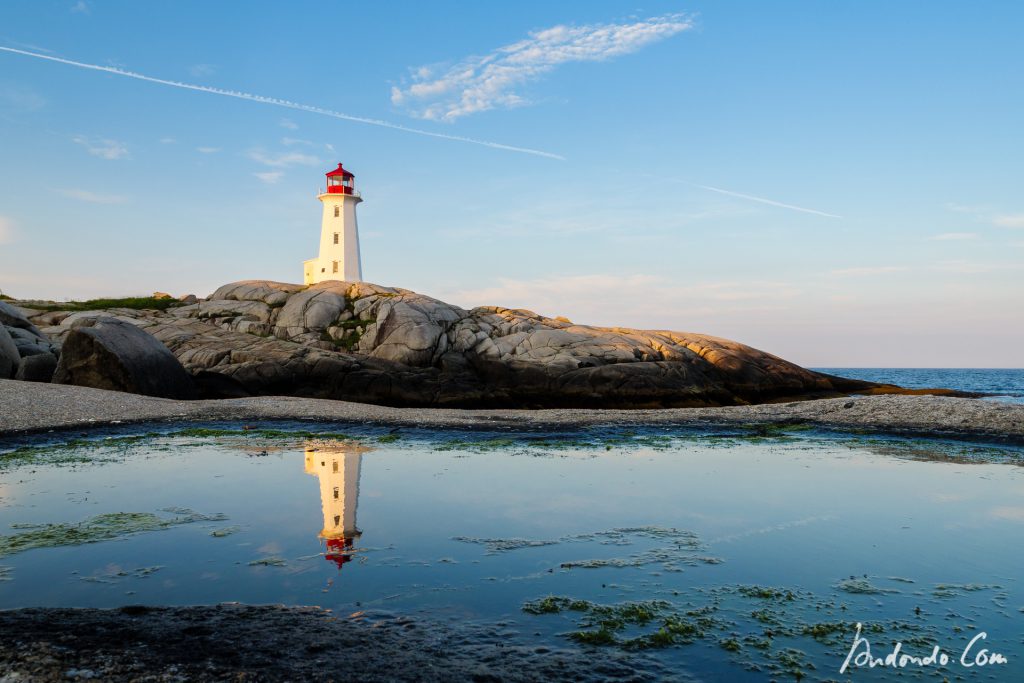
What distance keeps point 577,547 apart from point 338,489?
5.74 meters

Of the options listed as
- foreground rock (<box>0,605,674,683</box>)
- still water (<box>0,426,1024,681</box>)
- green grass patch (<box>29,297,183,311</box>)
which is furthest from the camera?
green grass patch (<box>29,297,183,311</box>)

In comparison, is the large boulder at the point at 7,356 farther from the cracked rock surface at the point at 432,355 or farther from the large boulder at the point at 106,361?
the cracked rock surface at the point at 432,355

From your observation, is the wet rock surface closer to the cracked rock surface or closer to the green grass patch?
the cracked rock surface

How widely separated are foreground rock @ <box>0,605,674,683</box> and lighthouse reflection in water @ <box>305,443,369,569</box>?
2.05 meters

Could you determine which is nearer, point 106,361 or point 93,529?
point 93,529

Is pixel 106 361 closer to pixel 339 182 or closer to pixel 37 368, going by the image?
pixel 37 368

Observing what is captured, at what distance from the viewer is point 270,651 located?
5938 mm

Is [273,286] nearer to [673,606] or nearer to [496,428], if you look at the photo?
[496,428]

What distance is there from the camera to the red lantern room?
63312 millimetres

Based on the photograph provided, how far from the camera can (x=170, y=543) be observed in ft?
30.8

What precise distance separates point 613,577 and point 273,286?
2062 inches

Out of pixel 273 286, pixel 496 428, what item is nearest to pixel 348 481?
pixel 496 428

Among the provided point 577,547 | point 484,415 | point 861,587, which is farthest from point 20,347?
point 861,587


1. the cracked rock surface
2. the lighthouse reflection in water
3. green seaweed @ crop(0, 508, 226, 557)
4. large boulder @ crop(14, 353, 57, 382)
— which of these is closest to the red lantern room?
the cracked rock surface
